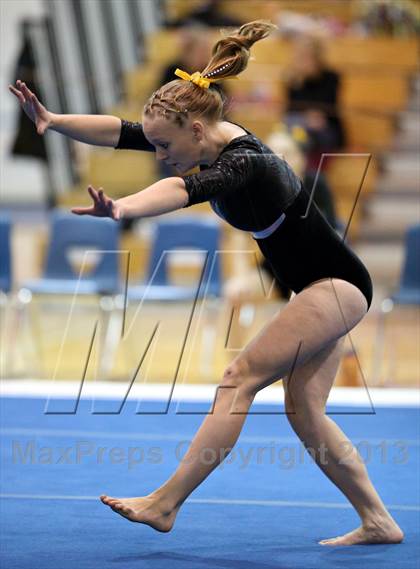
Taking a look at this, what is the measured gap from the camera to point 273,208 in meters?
3.02

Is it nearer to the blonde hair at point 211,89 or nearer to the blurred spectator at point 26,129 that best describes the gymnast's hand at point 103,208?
the blonde hair at point 211,89

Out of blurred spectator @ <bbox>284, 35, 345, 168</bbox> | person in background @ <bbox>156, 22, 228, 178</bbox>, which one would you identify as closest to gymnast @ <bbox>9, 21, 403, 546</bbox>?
person in background @ <bbox>156, 22, 228, 178</bbox>

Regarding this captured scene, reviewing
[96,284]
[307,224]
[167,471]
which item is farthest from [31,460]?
[96,284]

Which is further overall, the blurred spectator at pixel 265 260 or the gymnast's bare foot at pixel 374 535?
the blurred spectator at pixel 265 260

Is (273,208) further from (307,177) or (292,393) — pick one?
(307,177)

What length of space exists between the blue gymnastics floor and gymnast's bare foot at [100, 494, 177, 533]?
0.34ft

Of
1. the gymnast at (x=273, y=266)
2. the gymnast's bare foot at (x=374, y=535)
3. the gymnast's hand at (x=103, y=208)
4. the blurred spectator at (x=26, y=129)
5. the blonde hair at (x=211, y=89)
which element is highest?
the blonde hair at (x=211, y=89)

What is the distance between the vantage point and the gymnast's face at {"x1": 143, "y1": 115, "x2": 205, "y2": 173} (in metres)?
2.99

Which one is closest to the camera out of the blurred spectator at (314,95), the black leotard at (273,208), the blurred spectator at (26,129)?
the black leotard at (273,208)

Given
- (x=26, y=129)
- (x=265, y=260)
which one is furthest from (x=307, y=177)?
(x=26, y=129)

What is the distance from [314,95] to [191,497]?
16.3ft

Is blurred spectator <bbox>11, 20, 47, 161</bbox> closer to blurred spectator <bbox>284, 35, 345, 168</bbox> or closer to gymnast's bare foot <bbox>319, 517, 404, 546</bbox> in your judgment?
blurred spectator <bbox>284, 35, 345, 168</bbox>

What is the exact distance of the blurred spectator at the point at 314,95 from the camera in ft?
26.3

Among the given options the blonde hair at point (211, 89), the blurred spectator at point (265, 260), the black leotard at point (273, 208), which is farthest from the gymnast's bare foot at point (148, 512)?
the blurred spectator at point (265, 260)
